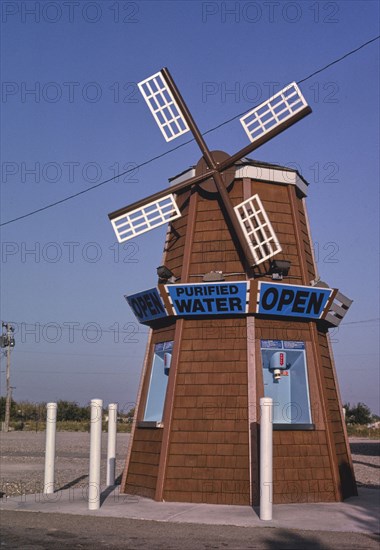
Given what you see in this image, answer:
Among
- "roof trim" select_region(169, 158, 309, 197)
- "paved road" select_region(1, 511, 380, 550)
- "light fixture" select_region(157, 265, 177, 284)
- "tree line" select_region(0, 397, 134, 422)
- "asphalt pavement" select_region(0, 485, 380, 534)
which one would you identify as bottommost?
"paved road" select_region(1, 511, 380, 550)

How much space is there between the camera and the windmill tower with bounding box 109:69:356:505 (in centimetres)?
1492

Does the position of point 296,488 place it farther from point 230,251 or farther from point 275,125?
point 275,125

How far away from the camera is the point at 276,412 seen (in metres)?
15.9

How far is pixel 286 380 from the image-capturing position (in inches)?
633

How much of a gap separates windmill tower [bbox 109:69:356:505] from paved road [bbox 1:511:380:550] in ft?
8.87

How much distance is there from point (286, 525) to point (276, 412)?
12.7ft

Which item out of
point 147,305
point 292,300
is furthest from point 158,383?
point 292,300

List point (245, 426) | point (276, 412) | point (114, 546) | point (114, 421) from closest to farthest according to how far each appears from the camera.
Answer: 1. point (114, 546)
2. point (245, 426)
3. point (276, 412)
4. point (114, 421)

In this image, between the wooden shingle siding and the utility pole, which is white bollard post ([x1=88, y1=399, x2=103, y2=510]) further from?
the utility pole

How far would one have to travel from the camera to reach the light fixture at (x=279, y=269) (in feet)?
50.6

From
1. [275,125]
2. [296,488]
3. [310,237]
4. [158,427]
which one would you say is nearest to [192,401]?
[158,427]

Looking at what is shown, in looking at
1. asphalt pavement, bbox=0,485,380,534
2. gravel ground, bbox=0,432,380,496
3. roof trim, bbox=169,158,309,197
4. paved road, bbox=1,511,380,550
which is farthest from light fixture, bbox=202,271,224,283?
gravel ground, bbox=0,432,380,496

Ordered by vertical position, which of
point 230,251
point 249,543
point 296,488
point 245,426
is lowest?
point 249,543

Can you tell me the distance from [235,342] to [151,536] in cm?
508
